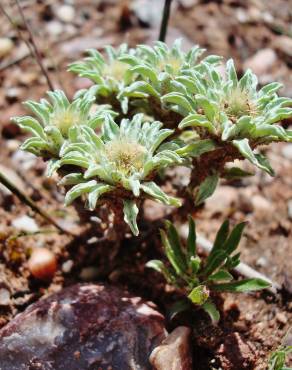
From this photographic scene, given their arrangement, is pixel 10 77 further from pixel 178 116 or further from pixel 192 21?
pixel 178 116

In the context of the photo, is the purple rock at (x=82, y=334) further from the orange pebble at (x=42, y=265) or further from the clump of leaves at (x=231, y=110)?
the clump of leaves at (x=231, y=110)

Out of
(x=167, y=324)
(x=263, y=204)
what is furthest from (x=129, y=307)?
(x=263, y=204)

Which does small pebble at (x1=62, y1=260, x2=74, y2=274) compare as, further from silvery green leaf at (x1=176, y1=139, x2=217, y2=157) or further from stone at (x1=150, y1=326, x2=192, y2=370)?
silvery green leaf at (x1=176, y1=139, x2=217, y2=157)

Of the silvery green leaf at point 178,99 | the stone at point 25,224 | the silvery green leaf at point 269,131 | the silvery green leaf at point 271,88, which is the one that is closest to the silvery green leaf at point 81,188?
the silvery green leaf at point 178,99

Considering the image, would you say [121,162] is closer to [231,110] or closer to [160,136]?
[160,136]

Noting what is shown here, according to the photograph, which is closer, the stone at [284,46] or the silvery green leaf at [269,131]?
the silvery green leaf at [269,131]

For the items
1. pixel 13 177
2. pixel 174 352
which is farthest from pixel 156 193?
pixel 13 177
